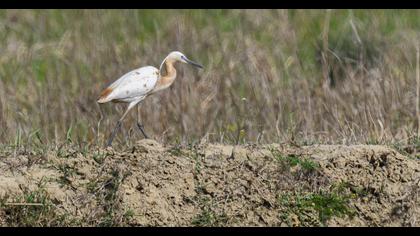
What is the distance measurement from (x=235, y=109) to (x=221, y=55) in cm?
131

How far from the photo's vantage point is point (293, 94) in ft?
33.1

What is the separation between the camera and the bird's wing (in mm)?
7586

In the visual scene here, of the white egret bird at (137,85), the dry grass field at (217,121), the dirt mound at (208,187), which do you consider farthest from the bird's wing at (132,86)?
the dirt mound at (208,187)

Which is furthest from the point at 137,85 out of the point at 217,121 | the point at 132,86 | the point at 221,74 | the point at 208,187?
the point at 221,74

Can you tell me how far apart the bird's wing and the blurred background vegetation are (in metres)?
0.53

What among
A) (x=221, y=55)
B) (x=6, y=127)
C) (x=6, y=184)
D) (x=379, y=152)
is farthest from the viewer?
(x=221, y=55)

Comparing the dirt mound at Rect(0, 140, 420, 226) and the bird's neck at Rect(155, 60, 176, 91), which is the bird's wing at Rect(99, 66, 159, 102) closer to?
the bird's neck at Rect(155, 60, 176, 91)

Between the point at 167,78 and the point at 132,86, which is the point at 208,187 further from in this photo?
the point at 167,78

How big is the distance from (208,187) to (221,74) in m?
3.87

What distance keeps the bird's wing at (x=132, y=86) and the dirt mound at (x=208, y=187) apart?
20.9 inches

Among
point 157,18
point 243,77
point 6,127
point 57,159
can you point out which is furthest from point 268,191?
point 157,18

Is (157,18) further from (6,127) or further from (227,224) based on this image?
(227,224)

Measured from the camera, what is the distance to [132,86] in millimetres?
7578

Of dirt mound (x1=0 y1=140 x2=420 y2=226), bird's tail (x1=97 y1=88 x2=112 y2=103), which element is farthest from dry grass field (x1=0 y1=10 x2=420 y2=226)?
bird's tail (x1=97 y1=88 x2=112 y2=103)
